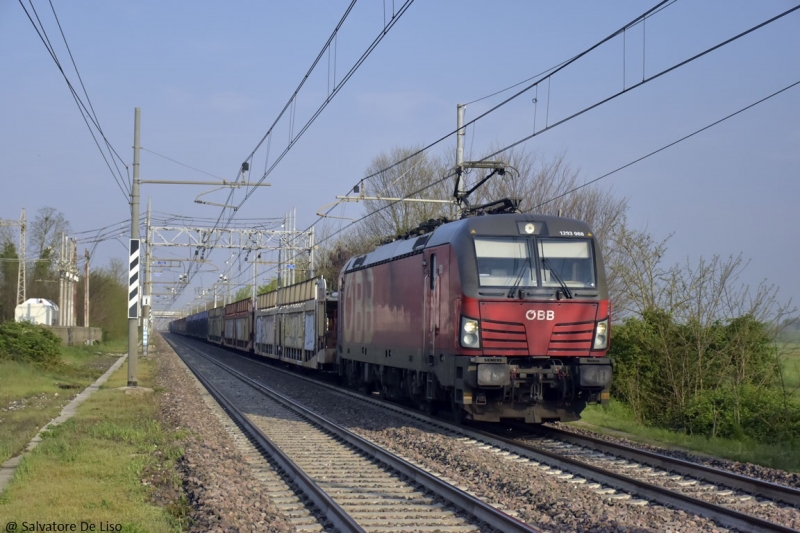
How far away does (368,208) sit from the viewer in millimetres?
44281

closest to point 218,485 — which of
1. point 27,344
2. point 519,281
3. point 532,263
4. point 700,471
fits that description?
point 700,471

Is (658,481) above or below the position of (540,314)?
below

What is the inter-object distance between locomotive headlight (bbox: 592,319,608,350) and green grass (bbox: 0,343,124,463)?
28.8 ft

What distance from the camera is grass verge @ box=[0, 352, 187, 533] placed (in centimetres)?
807

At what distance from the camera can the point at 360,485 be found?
34.0ft

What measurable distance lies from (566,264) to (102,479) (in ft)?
25.5

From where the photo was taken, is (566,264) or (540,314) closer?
(540,314)

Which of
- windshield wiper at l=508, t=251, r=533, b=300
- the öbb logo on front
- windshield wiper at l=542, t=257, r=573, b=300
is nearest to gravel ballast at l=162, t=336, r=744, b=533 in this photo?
the öbb logo on front

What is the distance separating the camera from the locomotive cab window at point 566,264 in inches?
552

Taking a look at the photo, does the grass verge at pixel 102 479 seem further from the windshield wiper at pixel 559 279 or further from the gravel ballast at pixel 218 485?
the windshield wiper at pixel 559 279

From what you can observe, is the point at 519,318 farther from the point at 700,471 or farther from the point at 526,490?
the point at 526,490

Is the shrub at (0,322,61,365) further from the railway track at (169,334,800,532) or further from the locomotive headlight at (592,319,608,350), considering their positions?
the locomotive headlight at (592,319,608,350)

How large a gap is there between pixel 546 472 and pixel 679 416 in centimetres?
664

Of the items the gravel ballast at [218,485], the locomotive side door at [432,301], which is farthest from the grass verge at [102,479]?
the locomotive side door at [432,301]
